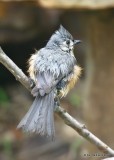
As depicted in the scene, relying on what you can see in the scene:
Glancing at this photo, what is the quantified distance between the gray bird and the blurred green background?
129 cm

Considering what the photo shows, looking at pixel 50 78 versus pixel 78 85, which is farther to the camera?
pixel 78 85

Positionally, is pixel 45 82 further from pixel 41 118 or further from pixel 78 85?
pixel 78 85

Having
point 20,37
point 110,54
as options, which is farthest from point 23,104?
point 110,54

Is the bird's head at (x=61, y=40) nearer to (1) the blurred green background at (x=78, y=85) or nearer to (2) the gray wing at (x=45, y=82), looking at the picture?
(2) the gray wing at (x=45, y=82)

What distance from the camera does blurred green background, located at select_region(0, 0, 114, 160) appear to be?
638 centimetres

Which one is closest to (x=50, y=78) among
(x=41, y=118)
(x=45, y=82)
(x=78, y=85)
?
(x=45, y=82)

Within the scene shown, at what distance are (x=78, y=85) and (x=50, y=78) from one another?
5112 millimetres

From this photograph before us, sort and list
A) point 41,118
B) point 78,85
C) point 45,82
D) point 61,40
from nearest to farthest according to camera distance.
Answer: point 41,118 < point 45,82 < point 61,40 < point 78,85

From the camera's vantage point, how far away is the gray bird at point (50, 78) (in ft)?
11.8

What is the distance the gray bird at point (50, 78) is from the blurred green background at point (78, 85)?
1.29 m

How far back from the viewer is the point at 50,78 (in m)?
3.92

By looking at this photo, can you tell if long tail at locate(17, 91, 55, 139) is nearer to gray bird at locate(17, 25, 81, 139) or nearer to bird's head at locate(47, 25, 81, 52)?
gray bird at locate(17, 25, 81, 139)

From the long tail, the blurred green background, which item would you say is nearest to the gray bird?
the long tail

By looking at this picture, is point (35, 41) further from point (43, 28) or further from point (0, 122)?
point (0, 122)
